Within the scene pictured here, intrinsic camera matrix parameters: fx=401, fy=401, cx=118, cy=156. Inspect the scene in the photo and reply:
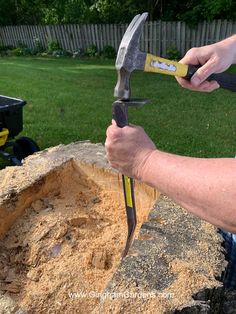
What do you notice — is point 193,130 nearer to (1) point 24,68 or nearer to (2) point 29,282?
(2) point 29,282

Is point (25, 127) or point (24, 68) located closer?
point (25, 127)

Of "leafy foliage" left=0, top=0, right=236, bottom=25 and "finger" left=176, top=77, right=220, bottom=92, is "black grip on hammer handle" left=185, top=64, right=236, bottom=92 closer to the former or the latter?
"finger" left=176, top=77, right=220, bottom=92

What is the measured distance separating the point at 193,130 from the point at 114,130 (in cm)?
419

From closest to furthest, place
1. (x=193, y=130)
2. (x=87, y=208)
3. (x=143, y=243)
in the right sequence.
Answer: (x=143, y=243), (x=87, y=208), (x=193, y=130)

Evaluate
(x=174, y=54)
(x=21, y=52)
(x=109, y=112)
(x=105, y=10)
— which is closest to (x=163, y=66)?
(x=109, y=112)

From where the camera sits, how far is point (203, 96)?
728 centimetres

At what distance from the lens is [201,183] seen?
1221mm

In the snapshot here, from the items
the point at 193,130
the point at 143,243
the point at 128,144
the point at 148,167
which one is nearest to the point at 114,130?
the point at 128,144

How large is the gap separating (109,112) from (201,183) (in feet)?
16.7

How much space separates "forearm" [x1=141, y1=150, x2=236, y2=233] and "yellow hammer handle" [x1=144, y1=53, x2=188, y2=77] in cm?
43

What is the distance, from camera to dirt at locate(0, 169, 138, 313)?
74.7 inches

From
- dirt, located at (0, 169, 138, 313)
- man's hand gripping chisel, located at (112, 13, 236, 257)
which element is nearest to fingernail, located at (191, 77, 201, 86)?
man's hand gripping chisel, located at (112, 13, 236, 257)

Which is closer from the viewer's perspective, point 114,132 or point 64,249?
point 114,132

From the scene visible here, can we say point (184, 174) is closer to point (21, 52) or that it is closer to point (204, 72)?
point (204, 72)
